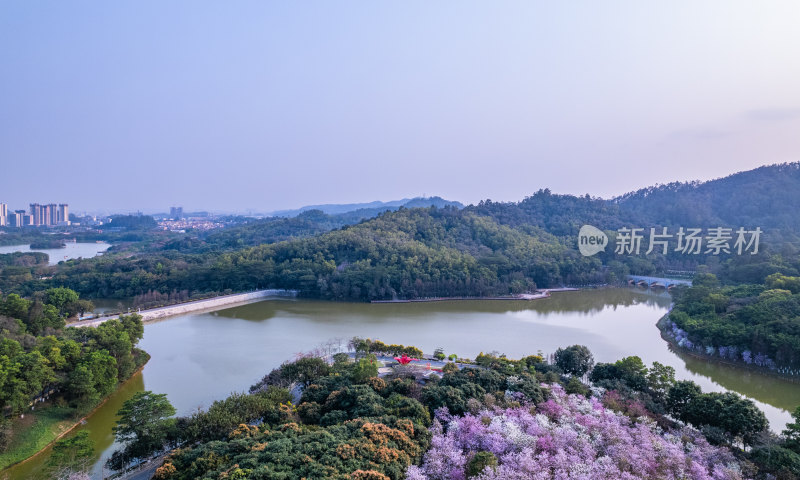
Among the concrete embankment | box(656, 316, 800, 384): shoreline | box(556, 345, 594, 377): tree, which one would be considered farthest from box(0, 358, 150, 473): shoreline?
box(656, 316, 800, 384): shoreline

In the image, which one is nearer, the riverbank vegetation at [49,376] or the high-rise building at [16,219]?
the riverbank vegetation at [49,376]

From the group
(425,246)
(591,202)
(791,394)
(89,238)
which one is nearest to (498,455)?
(791,394)

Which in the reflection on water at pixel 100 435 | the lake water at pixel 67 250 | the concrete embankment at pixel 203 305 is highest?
the lake water at pixel 67 250

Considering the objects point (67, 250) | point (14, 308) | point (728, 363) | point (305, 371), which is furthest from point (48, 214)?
point (728, 363)

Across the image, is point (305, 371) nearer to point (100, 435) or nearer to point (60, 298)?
point (100, 435)

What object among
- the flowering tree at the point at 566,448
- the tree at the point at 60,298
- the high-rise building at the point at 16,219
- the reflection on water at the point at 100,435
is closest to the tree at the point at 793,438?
the flowering tree at the point at 566,448

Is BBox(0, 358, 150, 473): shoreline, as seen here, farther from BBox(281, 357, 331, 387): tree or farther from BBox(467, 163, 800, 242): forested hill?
BBox(467, 163, 800, 242): forested hill

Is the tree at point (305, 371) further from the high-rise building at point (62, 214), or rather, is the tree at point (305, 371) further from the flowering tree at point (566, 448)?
the high-rise building at point (62, 214)
